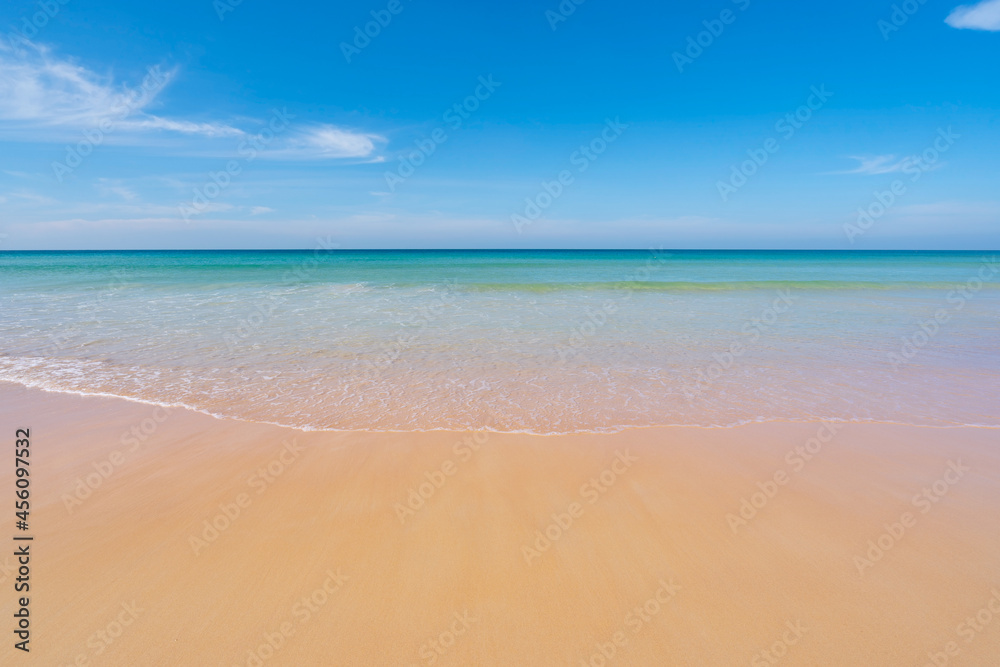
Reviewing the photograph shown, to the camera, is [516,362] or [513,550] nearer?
[513,550]

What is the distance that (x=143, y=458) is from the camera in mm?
4406

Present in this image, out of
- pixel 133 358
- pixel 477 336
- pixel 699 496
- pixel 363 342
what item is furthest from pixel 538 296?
pixel 699 496

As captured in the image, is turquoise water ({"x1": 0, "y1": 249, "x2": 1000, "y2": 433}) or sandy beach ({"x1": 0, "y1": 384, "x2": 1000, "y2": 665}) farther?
turquoise water ({"x1": 0, "y1": 249, "x2": 1000, "y2": 433})

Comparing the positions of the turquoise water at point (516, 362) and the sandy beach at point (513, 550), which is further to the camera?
the turquoise water at point (516, 362)

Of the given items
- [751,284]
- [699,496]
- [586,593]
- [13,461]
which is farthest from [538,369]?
[751,284]

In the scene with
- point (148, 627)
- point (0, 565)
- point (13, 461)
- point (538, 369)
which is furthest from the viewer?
point (538, 369)

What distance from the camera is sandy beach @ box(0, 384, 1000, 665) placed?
95.7 inches

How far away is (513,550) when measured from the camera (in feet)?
10.2

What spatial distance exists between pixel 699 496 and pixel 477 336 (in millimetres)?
6859

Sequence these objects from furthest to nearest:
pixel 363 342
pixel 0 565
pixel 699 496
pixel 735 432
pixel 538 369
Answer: pixel 363 342 < pixel 538 369 < pixel 735 432 < pixel 699 496 < pixel 0 565

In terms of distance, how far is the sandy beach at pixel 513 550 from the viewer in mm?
2430

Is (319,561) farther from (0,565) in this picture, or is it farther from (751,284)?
(751,284)

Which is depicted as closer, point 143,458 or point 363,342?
point 143,458

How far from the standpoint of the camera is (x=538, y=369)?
755cm
